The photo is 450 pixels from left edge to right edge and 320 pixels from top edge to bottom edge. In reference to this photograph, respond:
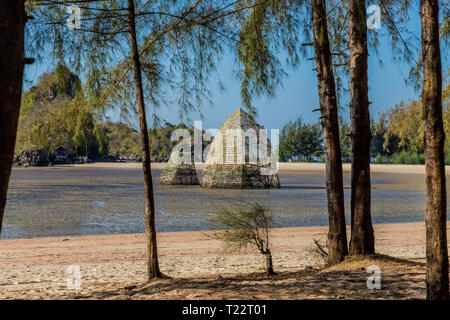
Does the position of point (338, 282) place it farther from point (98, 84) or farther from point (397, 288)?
point (98, 84)

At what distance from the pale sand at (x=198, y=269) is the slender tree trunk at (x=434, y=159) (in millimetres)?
789

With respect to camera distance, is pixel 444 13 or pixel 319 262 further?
pixel 319 262

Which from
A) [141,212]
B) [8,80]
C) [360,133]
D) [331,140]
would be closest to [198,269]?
[331,140]

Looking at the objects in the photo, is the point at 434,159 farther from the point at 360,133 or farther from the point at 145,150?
the point at 145,150

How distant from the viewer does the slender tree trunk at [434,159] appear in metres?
3.30

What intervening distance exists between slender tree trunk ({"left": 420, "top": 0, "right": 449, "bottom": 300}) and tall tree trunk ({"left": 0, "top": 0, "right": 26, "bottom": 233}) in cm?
274

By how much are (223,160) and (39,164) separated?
54.1 metres

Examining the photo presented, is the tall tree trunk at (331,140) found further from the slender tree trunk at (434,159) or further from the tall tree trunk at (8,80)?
the tall tree trunk at (8,80)

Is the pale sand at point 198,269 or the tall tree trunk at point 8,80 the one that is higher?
the tall tree trunk at point 8,80

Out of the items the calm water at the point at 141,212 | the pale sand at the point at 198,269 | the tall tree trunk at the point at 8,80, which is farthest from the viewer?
the calm water at the point at 141,212

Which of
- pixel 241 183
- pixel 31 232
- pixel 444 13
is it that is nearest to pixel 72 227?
pixel 31 232

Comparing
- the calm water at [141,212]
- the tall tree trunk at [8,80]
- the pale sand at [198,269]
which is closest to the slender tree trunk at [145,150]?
the pale sand at [198,269]

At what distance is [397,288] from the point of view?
436cm

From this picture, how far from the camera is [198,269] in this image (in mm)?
6605
